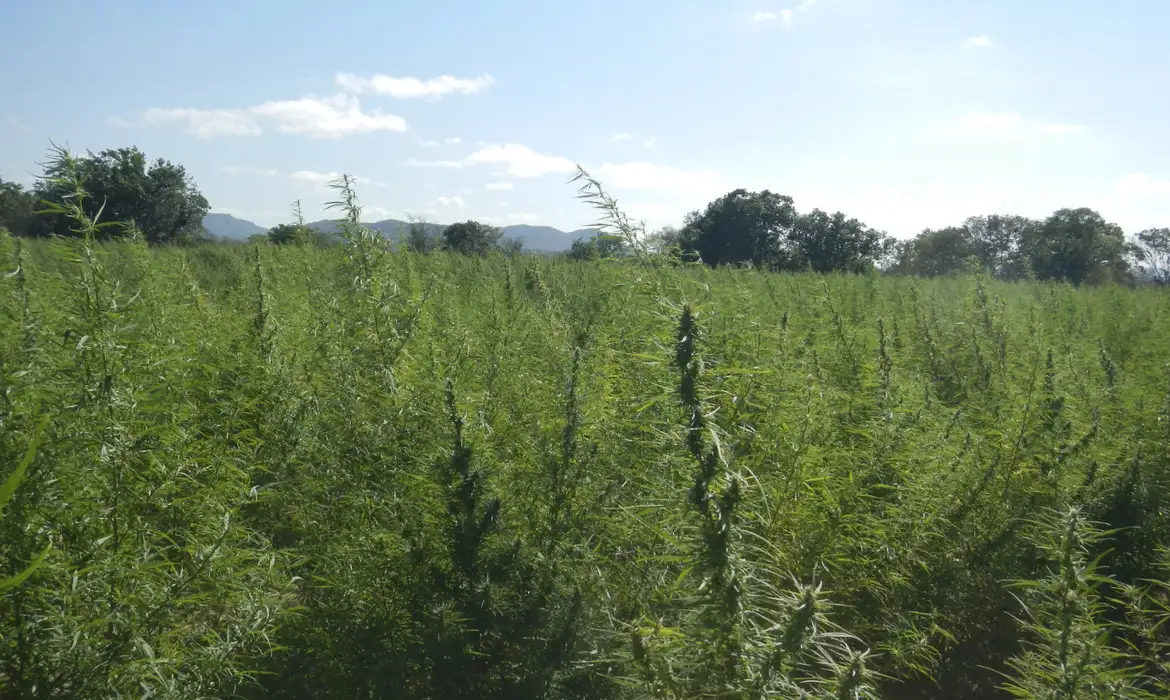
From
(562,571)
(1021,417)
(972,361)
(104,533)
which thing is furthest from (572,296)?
(104,533)

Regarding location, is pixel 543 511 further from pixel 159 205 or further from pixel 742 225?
pixel 742 225

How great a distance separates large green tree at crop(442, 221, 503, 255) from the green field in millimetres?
14190

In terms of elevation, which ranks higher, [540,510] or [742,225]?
[742,225]

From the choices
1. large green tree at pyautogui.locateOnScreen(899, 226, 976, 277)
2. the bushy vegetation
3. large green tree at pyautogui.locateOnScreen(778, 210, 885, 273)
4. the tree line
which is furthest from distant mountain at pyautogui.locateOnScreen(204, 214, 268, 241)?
large green tree at pyautogui.locateOnScreen(899, 226, 976, 277)

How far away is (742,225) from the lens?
82.5ft

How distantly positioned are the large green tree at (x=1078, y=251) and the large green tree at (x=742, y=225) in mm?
7628

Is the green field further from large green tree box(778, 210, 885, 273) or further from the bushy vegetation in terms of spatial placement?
large green tree box(778, 210, 885, 273)

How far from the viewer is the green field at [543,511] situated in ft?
7.03

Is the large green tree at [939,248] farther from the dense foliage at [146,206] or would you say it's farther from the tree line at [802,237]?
the dense foliage at [146,206]

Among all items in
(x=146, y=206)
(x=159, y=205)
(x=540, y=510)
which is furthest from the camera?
(x=159, y=205)

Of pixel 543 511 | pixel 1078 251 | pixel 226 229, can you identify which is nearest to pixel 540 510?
pixel 543 511

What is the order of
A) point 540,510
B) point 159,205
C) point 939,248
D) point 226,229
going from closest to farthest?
point 540,510 → point 159,205 → point 939,248 → point 226,229

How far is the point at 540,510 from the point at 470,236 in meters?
18.3

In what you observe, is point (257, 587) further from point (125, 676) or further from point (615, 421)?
point (615, 421)
